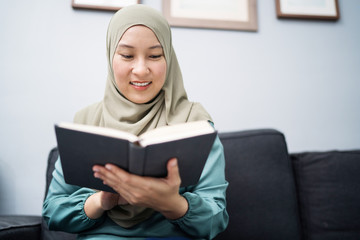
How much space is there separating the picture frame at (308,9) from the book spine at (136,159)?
4.20 ft

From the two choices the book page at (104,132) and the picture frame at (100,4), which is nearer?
the book page at (104,132)

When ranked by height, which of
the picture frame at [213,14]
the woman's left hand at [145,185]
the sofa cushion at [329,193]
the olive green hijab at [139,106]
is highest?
the picture frame at [213,14]

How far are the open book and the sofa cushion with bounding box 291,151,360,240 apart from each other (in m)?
0.79

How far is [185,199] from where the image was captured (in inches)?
24.7

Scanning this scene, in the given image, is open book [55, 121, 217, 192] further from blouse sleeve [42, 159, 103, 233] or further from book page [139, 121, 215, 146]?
blouse sleeve [42, 159, 103, 233]

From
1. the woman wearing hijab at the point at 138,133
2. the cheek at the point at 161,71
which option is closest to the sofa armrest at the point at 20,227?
the woman wearing hijab at the point at 138,133

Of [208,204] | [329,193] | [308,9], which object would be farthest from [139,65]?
[308,9]

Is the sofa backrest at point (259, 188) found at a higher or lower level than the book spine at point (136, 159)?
lower

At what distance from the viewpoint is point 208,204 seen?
2.19 ft

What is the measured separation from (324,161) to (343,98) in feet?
1.66

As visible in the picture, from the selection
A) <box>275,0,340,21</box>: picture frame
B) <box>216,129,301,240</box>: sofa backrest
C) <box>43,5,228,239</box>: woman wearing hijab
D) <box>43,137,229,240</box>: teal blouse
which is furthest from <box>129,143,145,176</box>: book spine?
<box>275,0,340,21</box>: picture frame

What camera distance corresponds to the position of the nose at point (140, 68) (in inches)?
29.0

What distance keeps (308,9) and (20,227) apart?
67.0 inches

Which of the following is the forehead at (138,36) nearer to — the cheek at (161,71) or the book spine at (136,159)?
the cheek at (161,71)
